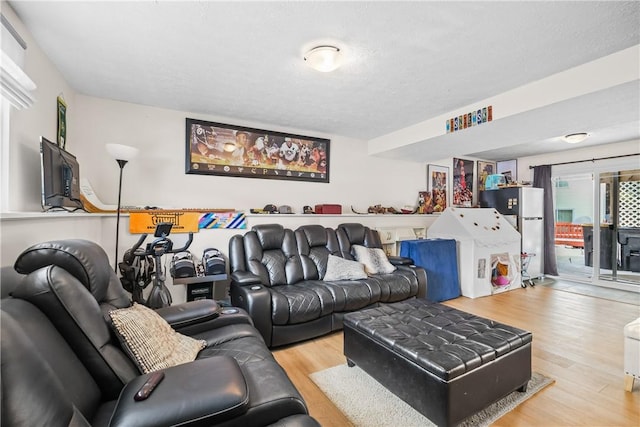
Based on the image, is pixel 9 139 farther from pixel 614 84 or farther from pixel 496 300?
pixel 496 300

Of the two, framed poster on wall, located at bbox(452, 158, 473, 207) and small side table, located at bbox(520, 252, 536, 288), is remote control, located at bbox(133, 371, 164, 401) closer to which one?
small side table, located at bbox(520, 252, 536, 288)

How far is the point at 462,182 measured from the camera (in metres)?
5.79

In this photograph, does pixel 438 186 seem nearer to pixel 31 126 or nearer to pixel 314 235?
pixel 314 235

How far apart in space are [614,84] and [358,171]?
2.99 m

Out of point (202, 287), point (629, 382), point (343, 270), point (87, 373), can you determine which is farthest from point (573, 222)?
point (87, 373)

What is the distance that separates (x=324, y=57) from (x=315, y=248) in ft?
7.14

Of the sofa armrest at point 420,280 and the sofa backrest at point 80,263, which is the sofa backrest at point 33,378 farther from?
the sofa armrest at point 420,280

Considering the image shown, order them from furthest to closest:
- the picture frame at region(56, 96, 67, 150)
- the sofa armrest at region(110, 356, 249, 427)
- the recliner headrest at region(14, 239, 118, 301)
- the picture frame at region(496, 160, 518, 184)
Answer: the picture frame at region(496, 160, 518, 184), the picture frame at region(56, 96, 67, 150), the recliner headrest at region(14, 239, 118, 301), the sofa armrest at region(110, 356, 249, 427)

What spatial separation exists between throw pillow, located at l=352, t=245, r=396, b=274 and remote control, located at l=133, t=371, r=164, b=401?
2631mm

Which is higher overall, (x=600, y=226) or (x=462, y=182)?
(x=462, y=182)

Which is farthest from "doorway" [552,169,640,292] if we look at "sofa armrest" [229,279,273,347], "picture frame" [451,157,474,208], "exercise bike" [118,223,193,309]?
"exercise bike" [118,223,193,309]

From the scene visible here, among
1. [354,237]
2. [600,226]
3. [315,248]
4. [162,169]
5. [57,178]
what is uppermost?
[162,169]

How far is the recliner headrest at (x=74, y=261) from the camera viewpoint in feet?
3.86

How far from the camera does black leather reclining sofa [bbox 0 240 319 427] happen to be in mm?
709
